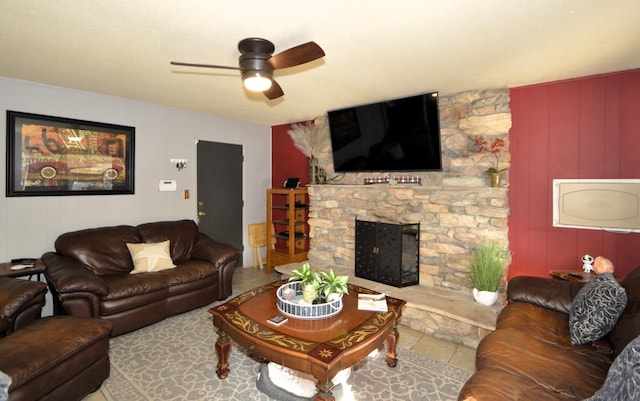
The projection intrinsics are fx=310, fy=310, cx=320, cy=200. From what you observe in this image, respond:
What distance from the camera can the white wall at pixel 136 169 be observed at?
3.17m

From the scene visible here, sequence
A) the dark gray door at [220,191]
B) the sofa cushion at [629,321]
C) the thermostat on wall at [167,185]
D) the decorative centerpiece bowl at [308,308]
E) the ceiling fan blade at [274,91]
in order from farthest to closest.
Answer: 1. the dark gray door at [220,191]
2. the thermostat on wall at [167,185]
3. the ceiling fan blade at [274,91]
4. the decorative centerpiece bowl at [308,308]
5. the sofa cushion at [629,321]

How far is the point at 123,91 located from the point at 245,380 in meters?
3.27

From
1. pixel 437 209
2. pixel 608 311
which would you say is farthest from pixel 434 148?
pixel 608 311

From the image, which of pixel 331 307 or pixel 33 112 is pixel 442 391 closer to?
pixel 331 307

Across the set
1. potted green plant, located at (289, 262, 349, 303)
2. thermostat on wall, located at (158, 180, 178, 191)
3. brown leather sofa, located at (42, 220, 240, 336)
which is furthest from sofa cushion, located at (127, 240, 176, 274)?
potted green plant, located at (289, 262, 349, 303)

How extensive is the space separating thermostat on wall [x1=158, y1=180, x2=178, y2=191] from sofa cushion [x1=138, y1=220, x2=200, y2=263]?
46 cm

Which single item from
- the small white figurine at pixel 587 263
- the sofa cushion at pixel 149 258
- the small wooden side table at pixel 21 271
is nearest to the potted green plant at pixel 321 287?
the sofa cushion at pixel 149 258

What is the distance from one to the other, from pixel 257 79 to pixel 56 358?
2132 mm

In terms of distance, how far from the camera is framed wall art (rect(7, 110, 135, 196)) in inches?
124

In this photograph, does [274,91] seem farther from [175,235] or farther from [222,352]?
[175,235]

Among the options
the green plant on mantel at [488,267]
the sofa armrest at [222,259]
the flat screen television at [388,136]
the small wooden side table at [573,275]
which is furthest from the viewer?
the sofa armrest at [222,259]

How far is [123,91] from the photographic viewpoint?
3.48 meters

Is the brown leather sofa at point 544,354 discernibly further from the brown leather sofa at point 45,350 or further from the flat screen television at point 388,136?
the brown leather sofa at point 45,350

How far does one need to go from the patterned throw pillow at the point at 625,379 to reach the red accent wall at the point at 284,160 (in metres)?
4.21
